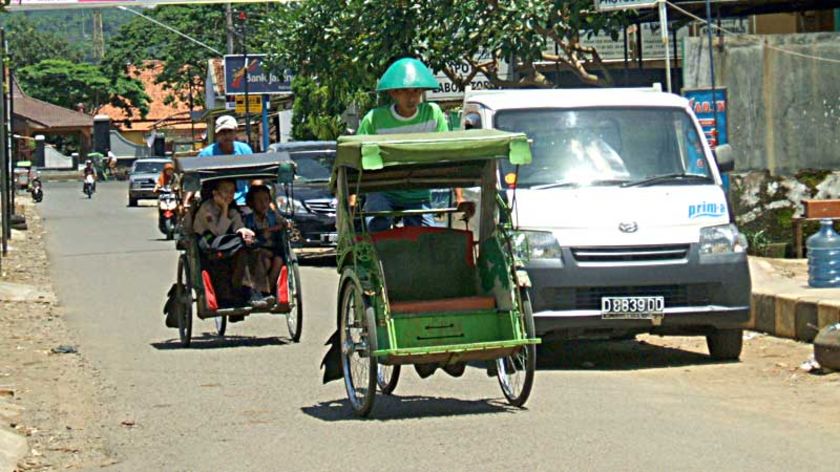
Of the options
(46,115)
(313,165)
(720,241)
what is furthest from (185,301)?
(46,115)

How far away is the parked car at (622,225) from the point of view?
1095 centimetres

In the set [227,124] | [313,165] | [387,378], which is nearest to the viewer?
[387,378]

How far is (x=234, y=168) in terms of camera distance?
1269 cm

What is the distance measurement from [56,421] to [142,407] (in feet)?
1.98

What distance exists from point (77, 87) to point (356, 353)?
99.4 meters

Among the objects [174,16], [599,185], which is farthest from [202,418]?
[174,16]

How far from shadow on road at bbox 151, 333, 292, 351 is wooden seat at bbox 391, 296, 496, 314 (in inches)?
158

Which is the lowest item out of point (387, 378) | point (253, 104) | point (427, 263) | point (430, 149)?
point (387, 378)

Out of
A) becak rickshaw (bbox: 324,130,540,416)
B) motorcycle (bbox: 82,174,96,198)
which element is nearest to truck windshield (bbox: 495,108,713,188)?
becak rickshaw (bbox: 324,130,540,416)

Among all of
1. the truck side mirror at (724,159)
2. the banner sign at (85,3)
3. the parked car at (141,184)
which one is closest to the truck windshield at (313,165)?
the banner sign at (85,3)

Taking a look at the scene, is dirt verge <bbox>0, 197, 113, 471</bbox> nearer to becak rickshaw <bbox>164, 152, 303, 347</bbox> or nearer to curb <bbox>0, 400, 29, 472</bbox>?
curb <bbox>0, 400, 29, 472</bbox>

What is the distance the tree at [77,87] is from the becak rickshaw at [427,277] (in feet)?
306

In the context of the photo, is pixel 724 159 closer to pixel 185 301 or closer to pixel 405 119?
pixel 405 119

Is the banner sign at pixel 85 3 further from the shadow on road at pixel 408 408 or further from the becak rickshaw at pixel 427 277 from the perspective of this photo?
the shadow on road at pixel 408 408
